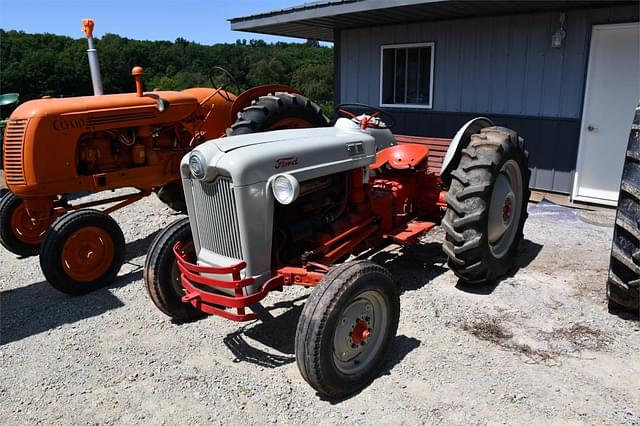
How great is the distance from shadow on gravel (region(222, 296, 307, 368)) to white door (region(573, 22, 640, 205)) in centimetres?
503

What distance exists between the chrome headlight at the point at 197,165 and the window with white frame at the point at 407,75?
6211mm

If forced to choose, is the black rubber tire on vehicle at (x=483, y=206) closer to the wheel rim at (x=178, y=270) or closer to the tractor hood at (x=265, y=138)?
the tractor hood at (x=265, y=138)

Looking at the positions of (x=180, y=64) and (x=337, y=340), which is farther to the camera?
(x=180, y=64)

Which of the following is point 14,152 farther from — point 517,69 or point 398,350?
point 517,69

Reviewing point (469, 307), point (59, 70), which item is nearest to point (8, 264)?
point (469, 307)

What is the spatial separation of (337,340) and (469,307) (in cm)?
148

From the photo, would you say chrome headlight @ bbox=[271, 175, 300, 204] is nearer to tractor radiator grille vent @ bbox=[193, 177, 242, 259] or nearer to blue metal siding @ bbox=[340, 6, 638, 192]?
tractor radiator grille vent @ bbox=[193, 177, 242, 259]

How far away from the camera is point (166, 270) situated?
3.52 meters

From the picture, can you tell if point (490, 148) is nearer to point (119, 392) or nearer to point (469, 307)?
point (469, 307)

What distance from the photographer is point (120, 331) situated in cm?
376

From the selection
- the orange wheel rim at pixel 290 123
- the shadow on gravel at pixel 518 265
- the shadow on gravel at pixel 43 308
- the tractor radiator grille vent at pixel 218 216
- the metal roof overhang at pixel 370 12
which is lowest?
the shadow on gravel at pixel 43 308

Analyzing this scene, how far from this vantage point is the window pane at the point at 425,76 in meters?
8.46

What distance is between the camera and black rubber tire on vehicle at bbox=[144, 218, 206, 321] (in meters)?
3.49

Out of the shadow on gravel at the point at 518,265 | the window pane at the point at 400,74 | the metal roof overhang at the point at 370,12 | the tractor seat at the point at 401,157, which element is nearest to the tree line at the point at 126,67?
the metal roof overhang at the point at 370,12
